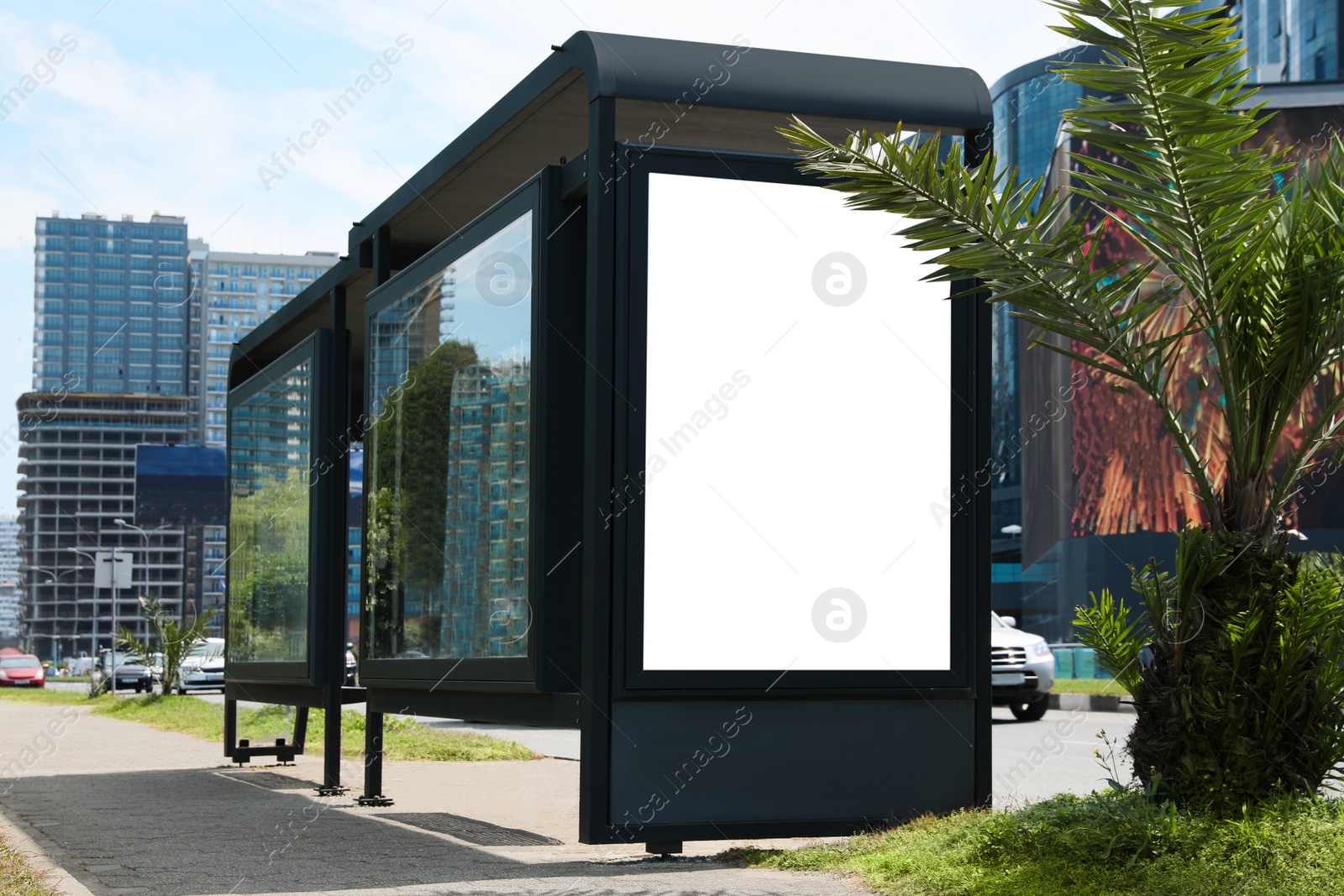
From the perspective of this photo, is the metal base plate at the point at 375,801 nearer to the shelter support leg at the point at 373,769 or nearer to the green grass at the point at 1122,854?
the shelter support leg at the point at 373,769

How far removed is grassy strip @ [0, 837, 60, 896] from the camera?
6.05m

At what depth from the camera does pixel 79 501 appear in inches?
5699

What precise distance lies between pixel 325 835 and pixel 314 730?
10.5 meters

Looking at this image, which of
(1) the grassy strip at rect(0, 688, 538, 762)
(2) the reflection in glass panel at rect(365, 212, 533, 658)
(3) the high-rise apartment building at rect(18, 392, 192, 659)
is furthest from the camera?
(3) the high-rise apartment building at rect(18, 392, 192, 659)

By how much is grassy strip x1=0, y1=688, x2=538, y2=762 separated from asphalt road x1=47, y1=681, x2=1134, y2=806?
19.3 inches

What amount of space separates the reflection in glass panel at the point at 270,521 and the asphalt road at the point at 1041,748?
1537 millimetres

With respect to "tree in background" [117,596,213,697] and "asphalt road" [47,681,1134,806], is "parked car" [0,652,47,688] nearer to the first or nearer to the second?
"tree in background" [117,596,213,697]

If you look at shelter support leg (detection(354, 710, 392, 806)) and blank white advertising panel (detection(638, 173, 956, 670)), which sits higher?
blank white advertising panel (detection(638, 173, 956, 670))

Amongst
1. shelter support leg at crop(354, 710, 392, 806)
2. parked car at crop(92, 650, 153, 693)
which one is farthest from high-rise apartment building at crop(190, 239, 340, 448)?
shelter support leg at crop(354, 710, 392, 806)

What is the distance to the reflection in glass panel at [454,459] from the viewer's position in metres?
8.10

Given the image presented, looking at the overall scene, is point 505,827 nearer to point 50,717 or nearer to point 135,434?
point 50,717

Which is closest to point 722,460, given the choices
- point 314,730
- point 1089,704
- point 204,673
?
point 314,730

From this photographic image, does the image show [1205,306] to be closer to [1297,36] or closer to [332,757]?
[332,757]

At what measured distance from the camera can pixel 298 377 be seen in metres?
12.8
